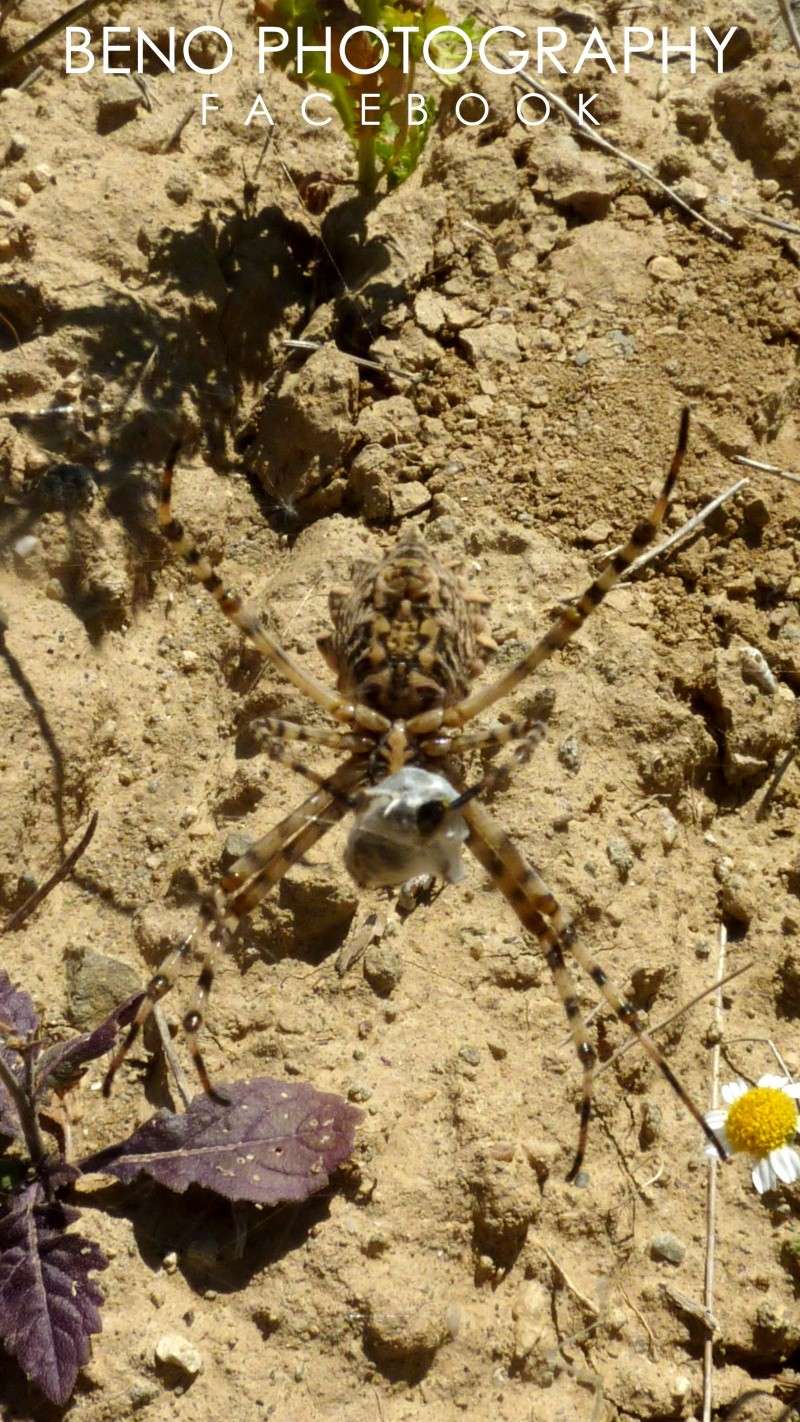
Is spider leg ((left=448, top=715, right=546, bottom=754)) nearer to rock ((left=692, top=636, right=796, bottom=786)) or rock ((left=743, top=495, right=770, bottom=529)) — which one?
rock ((left=692, top=636, right=796, bottom=786))

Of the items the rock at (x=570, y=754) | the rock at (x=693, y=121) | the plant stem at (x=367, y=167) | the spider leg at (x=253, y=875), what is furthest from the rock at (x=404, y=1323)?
the rock at (x=693, y=121)

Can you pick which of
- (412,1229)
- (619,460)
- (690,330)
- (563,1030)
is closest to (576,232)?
(690,330)

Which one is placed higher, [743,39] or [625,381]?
[743,39]

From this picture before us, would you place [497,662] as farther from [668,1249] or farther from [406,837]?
[668,1249]

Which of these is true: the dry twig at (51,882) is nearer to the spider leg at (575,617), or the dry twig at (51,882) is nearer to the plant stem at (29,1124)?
the plant stem at (29,1124)

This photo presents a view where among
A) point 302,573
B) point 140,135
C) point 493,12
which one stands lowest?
point 302,573

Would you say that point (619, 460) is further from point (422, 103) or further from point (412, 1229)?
point (412, 1229)
